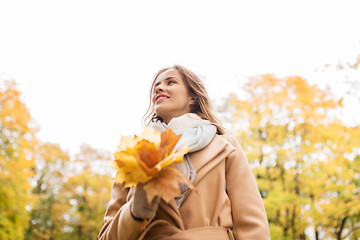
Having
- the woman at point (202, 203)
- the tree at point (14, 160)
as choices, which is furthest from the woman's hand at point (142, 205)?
the tree at point (14, 160)

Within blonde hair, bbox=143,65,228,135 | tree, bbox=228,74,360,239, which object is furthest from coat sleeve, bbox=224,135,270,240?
tree, bbox=228,74,360,239

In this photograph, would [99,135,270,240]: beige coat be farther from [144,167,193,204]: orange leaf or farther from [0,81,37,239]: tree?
[0,81,37,239]: tree

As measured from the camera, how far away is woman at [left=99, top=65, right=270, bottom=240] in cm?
172

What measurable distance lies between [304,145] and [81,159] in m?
15.4

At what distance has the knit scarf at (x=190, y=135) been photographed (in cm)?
190

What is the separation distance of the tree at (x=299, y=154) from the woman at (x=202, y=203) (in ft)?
21.2

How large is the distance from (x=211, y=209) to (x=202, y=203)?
0.09m

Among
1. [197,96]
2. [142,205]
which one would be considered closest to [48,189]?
[197,96]

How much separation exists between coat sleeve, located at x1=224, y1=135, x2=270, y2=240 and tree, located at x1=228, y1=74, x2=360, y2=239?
21.0 ft

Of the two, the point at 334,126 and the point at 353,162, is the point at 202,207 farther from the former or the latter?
the point at 334,126

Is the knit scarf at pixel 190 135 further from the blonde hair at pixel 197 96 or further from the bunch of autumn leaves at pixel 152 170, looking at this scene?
the bunch of autumn leaves at pixel 152 170

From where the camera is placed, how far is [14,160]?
962cm

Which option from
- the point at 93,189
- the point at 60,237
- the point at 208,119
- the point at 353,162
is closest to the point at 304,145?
the point at 353,162

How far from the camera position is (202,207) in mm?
1878
